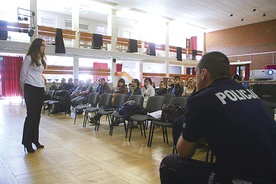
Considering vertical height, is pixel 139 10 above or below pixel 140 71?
above

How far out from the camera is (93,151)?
3277 mm

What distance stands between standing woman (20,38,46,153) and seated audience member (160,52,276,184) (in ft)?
8.34

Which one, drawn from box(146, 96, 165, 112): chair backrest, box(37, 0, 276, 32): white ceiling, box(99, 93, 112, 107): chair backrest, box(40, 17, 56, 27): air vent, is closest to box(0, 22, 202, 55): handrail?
box(37, 0, 276, 32): white ceiling

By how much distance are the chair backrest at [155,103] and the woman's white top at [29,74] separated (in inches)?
78.2

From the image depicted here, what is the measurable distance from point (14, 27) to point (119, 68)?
6.49 metres

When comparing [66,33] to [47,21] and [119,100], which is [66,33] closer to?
[47,21]

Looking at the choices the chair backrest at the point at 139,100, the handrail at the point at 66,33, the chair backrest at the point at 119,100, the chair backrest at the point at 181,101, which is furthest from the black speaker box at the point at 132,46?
the chair backrest at the point at 181,101

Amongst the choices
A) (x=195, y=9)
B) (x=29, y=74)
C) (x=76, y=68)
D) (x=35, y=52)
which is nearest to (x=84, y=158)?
(x=29, y=74)

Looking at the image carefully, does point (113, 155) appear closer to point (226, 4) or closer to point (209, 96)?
point (209, 96)

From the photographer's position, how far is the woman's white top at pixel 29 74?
9.91 feet

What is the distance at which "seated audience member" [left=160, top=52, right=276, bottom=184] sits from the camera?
3.27 ft

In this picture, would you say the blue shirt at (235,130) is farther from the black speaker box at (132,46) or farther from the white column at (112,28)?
the black speaker box at (132,46)

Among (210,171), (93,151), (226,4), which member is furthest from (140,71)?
(210,171)

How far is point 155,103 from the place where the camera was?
13.6 feet
